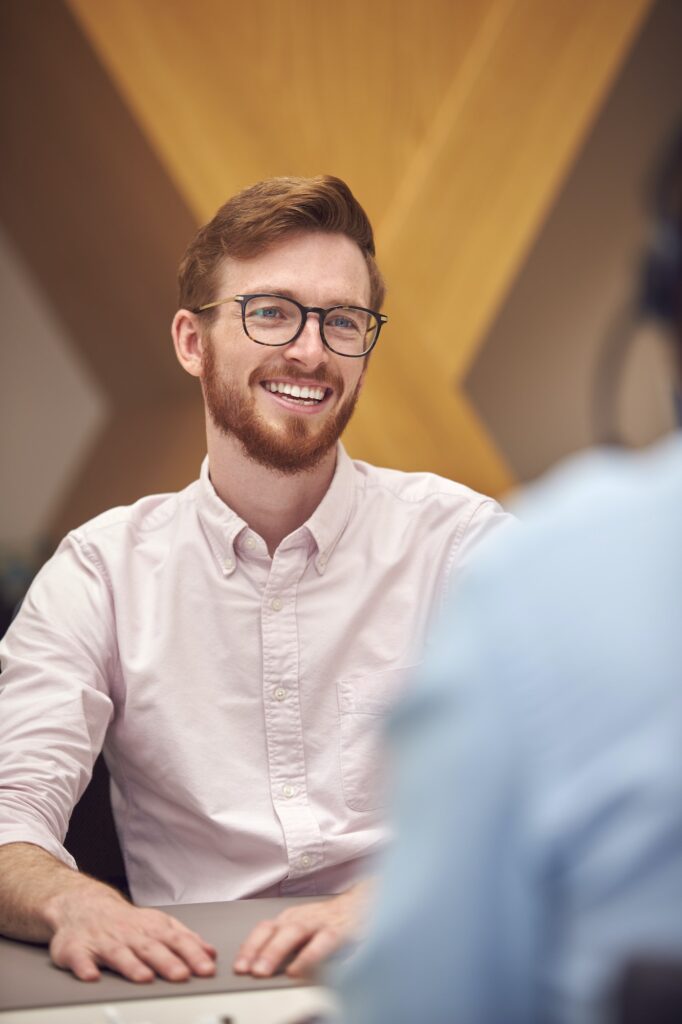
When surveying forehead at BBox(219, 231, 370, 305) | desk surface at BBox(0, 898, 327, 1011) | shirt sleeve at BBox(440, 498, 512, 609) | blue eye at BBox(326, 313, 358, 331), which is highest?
forehead at BBox(219, 231, 370, 305)

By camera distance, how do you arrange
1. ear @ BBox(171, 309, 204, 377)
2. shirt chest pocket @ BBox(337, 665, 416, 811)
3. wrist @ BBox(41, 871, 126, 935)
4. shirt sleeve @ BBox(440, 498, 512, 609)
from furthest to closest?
ear @ BBox(171, 309, 204, 377), shirt sleeve @ BBox(440, 498, 512, 609), shirt chest pocket @ BBox(337, 665, 416, 811), wrist @ BBox(41, 871, 126, 935)

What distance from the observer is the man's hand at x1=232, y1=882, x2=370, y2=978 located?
3.02ft

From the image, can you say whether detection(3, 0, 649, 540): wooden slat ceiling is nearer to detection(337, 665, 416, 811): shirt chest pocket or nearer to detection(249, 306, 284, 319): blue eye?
detection(249, 306, 284, 319): blue eye

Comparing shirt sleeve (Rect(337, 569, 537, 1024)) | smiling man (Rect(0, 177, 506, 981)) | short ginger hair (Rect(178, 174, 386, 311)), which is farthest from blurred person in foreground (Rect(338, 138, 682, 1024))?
short ginger hair (Rect(178, 174, 386, 311))

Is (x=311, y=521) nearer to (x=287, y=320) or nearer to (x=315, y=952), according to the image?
(x=287, y=320)

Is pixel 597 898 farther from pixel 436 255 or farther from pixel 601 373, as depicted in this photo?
pixel 601 373

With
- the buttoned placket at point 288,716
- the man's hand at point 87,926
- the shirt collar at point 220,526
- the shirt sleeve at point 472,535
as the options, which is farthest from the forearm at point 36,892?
the shirt sleeve at point 472,535

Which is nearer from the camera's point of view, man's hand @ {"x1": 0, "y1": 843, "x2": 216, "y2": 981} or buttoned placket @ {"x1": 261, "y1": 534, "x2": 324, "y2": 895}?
man's hand @ {"x1": 0, "y1": 843, "x2": 216, "y2": 981}

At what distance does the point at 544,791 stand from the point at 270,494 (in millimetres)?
1131

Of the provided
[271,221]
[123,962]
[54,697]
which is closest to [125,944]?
[123,962]

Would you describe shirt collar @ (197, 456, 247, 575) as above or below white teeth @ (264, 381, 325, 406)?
below

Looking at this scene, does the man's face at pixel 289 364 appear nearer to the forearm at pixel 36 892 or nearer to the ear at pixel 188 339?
the ear at pixel 188 339

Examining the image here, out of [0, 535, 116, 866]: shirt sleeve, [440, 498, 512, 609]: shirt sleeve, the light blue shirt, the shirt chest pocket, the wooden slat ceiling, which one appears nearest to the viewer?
the light blue shirt

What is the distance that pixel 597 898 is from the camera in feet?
1.33
